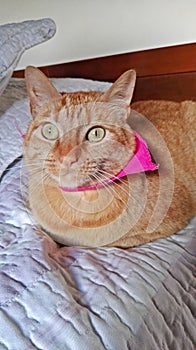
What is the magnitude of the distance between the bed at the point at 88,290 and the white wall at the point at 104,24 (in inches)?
25.2

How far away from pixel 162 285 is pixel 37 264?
19cm

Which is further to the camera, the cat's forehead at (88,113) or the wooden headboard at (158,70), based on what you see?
the wooden headboard at (158,70)

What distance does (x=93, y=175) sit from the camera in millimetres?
764

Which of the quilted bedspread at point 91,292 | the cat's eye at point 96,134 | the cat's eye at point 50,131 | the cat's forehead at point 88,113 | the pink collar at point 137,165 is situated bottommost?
the quilted bedspread at point 91,292

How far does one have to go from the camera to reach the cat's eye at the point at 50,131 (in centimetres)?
80

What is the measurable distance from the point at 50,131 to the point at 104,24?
826mm

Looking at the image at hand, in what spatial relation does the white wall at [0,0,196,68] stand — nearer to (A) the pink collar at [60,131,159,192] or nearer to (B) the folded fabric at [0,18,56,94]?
(B) the folded fabric at [0,18,56,94]

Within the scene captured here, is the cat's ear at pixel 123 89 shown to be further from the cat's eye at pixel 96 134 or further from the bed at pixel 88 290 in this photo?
the bed at pixel 88 290

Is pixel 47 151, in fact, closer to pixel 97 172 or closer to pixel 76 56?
pixel 97 172

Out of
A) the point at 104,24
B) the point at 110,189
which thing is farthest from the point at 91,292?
the point at 104,24

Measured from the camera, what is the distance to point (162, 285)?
730 mm

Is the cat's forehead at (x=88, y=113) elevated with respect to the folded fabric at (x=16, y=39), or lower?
lower

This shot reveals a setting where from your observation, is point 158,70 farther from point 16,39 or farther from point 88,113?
point 88,113

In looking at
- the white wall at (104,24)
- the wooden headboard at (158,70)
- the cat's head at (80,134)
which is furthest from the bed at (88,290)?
the white wall at (104,24)
